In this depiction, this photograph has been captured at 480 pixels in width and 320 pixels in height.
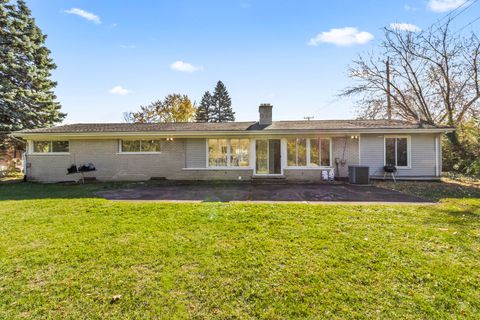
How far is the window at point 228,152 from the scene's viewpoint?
11.8 m

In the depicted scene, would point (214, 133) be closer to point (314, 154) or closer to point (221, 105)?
point (314, 154)

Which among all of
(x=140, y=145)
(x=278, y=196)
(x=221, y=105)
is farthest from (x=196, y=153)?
(x=221, y=105)

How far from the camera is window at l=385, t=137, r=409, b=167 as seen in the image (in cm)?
1123

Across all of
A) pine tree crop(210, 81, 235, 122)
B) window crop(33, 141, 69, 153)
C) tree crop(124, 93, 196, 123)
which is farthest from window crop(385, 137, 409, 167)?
pine tree crop(210, 81, 235, 122)

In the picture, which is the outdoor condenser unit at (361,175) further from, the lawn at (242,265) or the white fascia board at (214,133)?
the lawn at (242,265)

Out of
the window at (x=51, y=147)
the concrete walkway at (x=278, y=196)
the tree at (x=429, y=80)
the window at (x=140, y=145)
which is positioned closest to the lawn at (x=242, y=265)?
the concrete walkway at (x=278, y=196)

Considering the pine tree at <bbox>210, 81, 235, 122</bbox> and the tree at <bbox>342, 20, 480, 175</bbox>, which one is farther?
the pine tree at <bbox>210, 81, 235, 122</bbox>

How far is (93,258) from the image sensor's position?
3.42 metres

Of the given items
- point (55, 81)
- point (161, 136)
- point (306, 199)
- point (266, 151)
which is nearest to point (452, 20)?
point (266, 151)

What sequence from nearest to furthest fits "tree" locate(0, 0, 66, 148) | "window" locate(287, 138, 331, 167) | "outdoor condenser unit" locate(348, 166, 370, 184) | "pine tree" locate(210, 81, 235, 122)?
"outdoor condenser unit" locate(348, 166, 370, 184), "window" locate(287, 138, 331, 167), "tree" locate(0, 0, 66, 148), "pine tree" locate(210, 81, 235, 122)

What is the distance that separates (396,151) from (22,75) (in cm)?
2428

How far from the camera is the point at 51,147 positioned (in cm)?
1229

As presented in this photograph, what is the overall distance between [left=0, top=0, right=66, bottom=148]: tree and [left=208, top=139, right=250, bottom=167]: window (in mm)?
14288

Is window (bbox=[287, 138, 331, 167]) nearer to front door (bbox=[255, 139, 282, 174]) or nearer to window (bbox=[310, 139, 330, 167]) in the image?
window (bbox=[310, 139, 330, 167])
